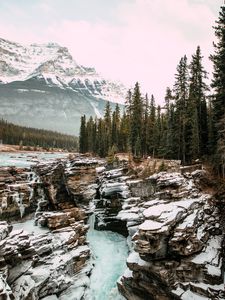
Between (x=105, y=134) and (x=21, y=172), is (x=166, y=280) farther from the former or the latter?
(x=105, y=134)

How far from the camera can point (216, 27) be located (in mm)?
34406

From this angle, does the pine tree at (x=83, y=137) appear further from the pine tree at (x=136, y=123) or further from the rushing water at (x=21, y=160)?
the pine tree at (x=136, y=123)

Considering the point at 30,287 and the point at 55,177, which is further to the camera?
the point at 55,177

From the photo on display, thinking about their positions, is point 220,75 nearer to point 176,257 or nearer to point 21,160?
point 176,257

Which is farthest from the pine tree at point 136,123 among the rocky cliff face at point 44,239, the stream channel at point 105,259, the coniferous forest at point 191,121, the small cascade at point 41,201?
the stream channel at point 105,259

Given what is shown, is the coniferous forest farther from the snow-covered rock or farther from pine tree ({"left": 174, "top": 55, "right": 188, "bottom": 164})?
the snow-covered rock

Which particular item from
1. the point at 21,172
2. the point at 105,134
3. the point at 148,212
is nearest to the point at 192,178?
the point at 148,212

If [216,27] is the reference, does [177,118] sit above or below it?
below

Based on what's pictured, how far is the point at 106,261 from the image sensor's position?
3031cm

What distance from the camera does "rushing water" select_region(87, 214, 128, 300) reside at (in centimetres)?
2573

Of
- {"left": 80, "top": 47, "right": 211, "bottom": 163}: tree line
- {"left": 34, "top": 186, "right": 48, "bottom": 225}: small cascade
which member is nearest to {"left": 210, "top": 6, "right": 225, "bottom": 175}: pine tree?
{"left": 80, "top": 47, "right": 211, "bottom": 163}: tree line

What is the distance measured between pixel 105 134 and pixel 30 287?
214ft

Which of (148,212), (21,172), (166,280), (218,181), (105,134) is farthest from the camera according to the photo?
(105,134)

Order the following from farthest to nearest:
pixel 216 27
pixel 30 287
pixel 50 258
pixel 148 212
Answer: pixel 216 27 < pixel 50 258 < pixel 148 212 < pixel 30 287
